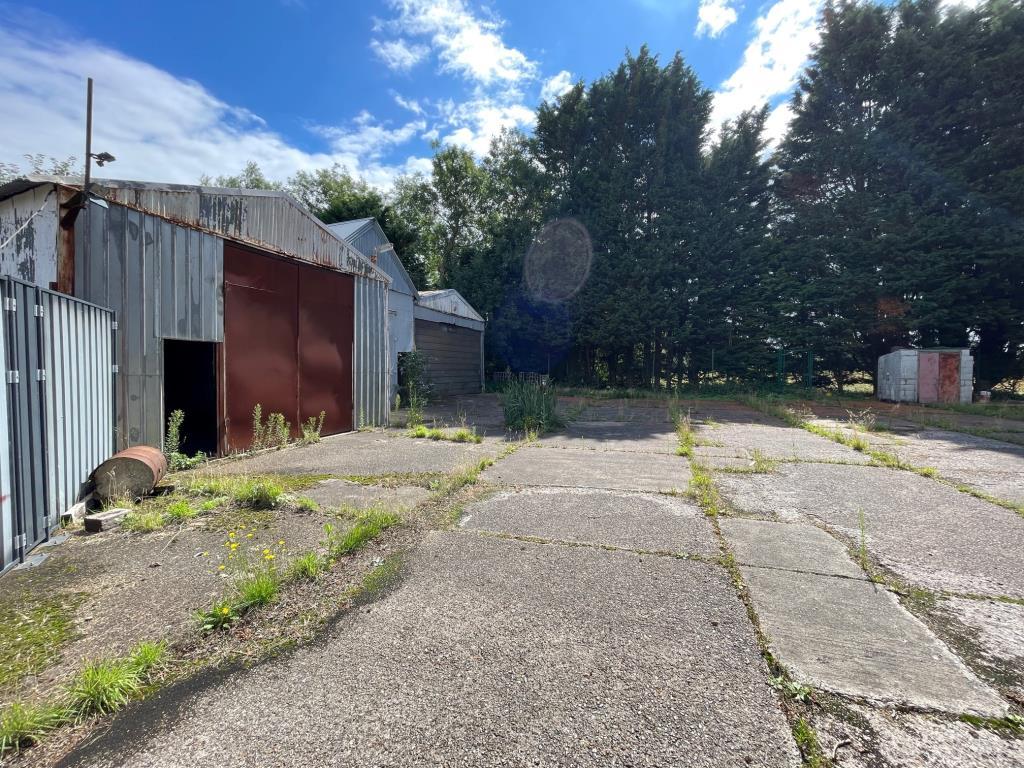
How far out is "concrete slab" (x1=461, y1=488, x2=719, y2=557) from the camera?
270cm

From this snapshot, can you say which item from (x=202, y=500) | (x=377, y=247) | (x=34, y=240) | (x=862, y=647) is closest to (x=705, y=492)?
(x=862, y=647)

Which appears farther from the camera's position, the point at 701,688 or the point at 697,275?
the point at 697,275

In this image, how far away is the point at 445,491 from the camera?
3666 millimetres

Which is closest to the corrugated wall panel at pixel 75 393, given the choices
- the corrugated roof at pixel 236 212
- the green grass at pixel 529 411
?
the corrugated roof at pixel 236 212

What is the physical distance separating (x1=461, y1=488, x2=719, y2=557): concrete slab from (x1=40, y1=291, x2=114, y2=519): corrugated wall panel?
8.78 feet

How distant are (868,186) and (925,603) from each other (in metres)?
17.4

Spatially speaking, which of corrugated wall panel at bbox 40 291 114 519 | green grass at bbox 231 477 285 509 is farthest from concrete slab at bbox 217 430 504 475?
corrugated wall panel at bbox 40 291 114 519

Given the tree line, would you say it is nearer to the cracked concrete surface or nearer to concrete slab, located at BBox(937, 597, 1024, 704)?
the cracked concrete surface

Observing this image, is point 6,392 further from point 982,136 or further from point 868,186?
point 982,136

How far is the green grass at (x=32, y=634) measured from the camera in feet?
5.08

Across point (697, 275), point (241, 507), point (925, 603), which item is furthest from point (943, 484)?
point (697, 275)

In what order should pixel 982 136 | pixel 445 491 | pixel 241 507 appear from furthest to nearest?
pixel 982 136
pixel 445 491
pixel 241 507

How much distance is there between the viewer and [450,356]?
1396 cm

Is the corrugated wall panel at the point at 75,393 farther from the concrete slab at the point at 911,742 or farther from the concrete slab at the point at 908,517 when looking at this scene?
the concrete slab at the point at 908,517
